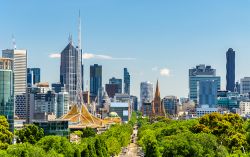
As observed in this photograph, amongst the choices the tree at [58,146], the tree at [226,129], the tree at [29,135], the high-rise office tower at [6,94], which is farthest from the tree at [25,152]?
the high-rise office tower at [6,94]

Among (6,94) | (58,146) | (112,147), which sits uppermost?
(6,94)

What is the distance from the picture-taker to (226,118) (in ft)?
325

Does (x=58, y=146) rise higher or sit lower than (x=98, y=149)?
higher

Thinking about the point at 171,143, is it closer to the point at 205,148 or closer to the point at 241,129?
the point at 205,148

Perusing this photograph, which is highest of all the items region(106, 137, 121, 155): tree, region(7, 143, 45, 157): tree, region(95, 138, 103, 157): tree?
region(7, 143, 45, 157): tree

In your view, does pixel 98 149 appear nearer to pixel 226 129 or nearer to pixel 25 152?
pixel 25 152

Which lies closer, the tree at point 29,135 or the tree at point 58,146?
the tree at point 58,146

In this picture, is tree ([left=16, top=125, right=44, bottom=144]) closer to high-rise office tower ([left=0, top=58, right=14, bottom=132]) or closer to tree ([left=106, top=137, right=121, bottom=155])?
high-rise office tower ([left=0, top=58, right=14, bottom=132])

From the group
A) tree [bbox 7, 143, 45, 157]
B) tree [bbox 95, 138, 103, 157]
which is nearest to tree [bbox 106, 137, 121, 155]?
tree [bbox 95, 138, 103, 157]

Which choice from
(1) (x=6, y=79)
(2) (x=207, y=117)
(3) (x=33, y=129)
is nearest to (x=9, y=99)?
(1) (x=6, y=79)

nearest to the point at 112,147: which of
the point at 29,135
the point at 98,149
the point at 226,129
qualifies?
the point at 29,135

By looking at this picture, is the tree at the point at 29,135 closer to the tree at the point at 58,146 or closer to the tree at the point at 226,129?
the tree at the point at 58,146

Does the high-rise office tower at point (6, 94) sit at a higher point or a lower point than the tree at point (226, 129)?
higher

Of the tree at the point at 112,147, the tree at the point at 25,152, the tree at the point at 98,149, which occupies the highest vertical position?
the tree at the point at 25,152
